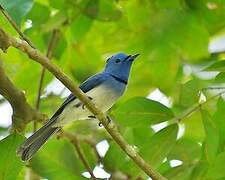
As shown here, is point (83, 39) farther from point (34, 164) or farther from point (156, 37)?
point (34, 164)

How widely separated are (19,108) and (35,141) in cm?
18

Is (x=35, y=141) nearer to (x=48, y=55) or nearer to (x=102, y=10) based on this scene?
(x=48, y=55)

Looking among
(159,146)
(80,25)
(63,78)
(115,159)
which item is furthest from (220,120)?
(80,25)

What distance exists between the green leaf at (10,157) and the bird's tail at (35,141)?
0.06 meters

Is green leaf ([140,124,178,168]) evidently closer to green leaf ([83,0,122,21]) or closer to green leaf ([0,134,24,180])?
green leaf ([0,134,24,180])

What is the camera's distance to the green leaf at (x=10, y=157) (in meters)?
2.29

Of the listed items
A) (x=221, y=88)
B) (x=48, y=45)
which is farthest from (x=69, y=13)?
(x=221, y=88)

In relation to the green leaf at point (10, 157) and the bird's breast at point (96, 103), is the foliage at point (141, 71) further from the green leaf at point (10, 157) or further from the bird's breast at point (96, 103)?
the green leaf at point (10, 157)

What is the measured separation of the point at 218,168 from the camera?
2346 millimetres

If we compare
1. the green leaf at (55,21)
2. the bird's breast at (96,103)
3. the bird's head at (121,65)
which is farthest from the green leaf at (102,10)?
the bird's breast at (96,103)

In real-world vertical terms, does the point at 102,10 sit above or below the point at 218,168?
above

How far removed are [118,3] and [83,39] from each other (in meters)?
0.28

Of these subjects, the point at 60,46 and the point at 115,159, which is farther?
the point at 60,46

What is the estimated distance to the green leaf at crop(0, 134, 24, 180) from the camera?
229cm
